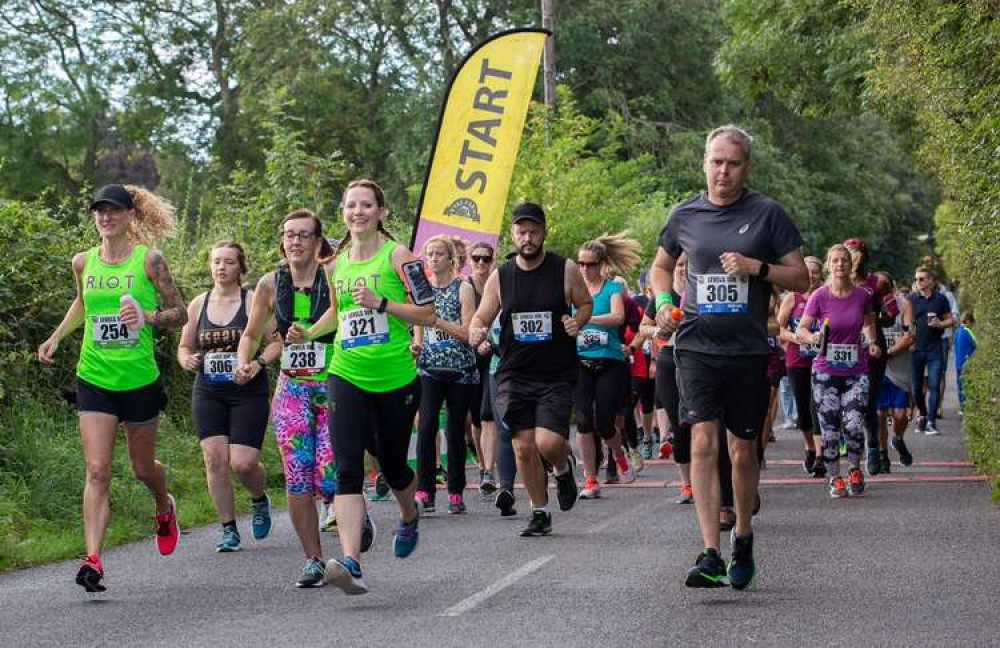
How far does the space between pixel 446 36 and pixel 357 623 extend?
133 ft

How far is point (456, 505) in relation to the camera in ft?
42.2

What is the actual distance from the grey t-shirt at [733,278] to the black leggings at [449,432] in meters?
4.78

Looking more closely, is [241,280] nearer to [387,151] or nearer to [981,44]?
[981,44]

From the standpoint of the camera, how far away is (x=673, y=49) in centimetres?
4719

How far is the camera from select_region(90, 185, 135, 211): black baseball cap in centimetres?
909

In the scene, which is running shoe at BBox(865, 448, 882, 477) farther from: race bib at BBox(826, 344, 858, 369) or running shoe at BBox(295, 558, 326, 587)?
running shoe at BBox(295, 558, 326, 587)

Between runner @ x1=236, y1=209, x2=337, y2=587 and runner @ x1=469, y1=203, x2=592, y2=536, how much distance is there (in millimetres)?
1532

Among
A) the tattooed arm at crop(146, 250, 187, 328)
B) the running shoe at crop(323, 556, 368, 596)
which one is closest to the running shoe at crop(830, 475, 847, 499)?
the tattooed arm at crop(146, 250, 187, 328)

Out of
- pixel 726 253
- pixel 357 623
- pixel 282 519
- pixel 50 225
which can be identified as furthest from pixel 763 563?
pixel 50 225

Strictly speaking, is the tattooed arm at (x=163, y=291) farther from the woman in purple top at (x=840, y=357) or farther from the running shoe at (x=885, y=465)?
the running shoe at (x=885, y=465)

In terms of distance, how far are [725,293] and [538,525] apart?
3191 mm

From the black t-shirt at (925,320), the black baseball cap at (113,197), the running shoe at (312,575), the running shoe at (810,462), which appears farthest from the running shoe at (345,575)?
the black t-shirt at (925,320)

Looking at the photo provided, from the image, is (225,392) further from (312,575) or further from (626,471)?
(626,471)

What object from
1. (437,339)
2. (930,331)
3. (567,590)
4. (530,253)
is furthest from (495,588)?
(930,331)
